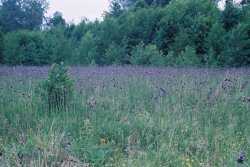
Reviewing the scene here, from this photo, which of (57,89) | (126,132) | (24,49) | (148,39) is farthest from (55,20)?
(126,132)

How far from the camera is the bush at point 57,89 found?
560 centimetres

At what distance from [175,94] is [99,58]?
59.3ft

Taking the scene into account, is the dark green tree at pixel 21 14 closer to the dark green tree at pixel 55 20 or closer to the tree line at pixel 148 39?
the dark green tree at pixel 55 20

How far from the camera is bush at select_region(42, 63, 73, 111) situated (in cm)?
560

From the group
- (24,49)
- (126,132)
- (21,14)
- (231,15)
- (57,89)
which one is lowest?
(126,132)

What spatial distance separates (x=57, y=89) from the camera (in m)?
5.69

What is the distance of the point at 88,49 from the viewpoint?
79.2 ft

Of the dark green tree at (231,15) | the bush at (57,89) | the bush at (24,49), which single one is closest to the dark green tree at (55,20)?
the bush at (24,49)

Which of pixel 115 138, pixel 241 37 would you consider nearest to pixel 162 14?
pixel 241 37

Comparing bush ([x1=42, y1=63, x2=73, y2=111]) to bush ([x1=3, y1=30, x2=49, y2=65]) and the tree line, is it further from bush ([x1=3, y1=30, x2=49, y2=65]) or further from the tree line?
bush ([x1=3, y1=30, x2=49, y2=65])

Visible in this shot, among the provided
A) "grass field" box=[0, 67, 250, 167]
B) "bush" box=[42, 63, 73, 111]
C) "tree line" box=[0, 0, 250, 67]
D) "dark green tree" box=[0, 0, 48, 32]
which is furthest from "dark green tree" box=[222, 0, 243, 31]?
"dark green tree" box=[0, 0, 48, 32]

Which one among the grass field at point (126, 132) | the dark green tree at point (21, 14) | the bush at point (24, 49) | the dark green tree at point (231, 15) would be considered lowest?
the grass field at point (126, 132)

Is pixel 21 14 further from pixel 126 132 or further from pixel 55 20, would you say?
pixel 126 132

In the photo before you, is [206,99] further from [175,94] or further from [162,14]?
[162,14]
